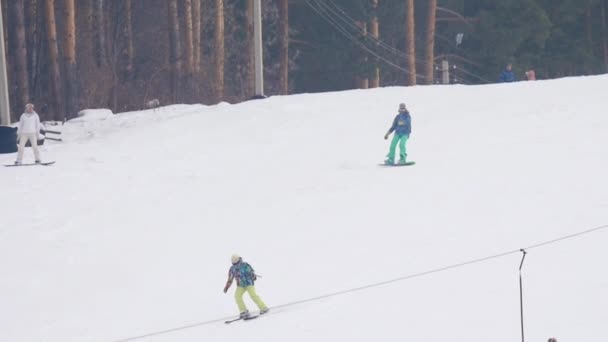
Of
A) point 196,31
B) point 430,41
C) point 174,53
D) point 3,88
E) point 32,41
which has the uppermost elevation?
point 196,31

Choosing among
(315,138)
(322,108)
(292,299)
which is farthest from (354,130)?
(292,299)

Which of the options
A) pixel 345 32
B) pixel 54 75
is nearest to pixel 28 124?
pixel 54 75

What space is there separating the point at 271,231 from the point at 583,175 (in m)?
6.86

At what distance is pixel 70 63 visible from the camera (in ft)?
119

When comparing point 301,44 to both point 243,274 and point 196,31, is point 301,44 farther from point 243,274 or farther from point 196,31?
point 243,274

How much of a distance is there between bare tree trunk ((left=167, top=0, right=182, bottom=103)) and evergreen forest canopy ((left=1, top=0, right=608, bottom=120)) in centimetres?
6

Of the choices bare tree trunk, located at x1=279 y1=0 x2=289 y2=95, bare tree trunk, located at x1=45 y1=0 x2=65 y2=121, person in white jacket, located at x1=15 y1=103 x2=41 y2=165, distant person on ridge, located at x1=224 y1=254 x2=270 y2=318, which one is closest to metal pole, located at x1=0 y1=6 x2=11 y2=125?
person in white jacket, located at x1=15 y1=103 x2=41 y2=165

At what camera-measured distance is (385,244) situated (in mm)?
19234

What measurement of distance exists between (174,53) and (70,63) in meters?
8.00

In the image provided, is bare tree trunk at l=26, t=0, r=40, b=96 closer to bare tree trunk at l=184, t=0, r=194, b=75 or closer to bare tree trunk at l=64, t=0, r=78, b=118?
bare tree trunk at l=184, t=0, r=194, b=75

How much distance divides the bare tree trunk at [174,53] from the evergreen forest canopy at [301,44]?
0.18 feet

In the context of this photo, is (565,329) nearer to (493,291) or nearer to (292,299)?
(493,291)

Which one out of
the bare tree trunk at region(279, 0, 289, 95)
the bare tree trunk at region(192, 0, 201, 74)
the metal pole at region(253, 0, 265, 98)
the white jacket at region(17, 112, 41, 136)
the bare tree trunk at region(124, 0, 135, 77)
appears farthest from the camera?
the bare tree trunk at region(124, 0, 135, 77)

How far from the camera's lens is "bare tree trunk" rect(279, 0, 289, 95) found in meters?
50.4
